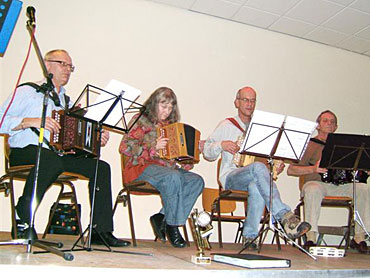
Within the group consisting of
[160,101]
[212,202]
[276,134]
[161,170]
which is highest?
[160,101]

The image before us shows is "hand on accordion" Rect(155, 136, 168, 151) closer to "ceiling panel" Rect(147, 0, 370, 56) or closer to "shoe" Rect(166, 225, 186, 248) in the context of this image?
"shoe" Rect(166, 225, 186, 248)

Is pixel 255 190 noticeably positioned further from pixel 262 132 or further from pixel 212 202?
pixel 212 202

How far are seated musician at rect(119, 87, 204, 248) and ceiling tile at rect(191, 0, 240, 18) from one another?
148 centimetres

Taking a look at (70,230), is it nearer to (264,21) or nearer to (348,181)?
(348,181)

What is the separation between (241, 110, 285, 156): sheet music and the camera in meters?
2.77

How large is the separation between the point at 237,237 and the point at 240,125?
125 centimetres

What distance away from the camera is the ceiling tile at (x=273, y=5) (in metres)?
4.40

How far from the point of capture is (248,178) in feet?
10.7

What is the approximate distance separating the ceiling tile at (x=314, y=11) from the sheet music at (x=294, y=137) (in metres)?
2.07

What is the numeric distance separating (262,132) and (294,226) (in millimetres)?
657

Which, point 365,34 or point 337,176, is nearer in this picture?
point 337,176

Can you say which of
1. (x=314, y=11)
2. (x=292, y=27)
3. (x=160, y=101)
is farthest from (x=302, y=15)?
(x=160, y=101)

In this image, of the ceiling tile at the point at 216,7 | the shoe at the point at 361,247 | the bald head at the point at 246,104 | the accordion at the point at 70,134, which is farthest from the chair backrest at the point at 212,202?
the ceiling tile at the point at 216,7

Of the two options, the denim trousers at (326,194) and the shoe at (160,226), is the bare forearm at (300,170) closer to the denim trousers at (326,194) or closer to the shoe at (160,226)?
the denim trousers at (326,194)
